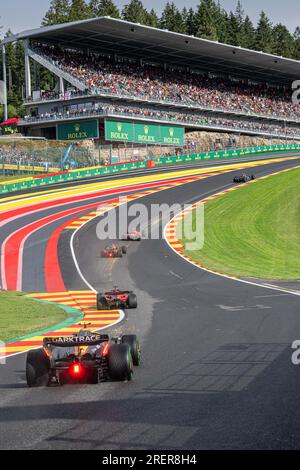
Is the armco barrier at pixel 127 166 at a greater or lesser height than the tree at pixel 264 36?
lesser

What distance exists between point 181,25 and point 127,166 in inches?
3178

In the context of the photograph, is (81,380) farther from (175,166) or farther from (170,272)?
(175,166)

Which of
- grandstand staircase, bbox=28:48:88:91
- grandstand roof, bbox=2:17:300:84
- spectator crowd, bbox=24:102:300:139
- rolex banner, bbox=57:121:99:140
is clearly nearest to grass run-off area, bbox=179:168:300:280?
rolex banner, bbox=57:121:99:140

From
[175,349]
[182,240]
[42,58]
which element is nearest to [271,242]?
[182,240]

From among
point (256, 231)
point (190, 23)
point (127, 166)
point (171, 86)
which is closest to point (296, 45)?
point (190, 23)

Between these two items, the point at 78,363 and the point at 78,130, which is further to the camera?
the point at 78,130

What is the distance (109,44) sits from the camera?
293ft

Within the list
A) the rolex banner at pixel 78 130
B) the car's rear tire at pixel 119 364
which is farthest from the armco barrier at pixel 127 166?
the car's rear tire at pixel 119 364

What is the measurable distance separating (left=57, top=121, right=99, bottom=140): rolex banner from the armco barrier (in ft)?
42.4

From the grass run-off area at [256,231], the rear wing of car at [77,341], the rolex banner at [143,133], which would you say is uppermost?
the rolex banner at [143,133]

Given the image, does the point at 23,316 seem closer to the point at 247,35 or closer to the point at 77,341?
the point at 77,341

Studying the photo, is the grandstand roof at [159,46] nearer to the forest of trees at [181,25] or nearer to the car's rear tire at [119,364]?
the forest of trees at [181,25]

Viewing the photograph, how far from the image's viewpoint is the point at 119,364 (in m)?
10.8

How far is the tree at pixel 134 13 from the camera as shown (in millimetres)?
136375
